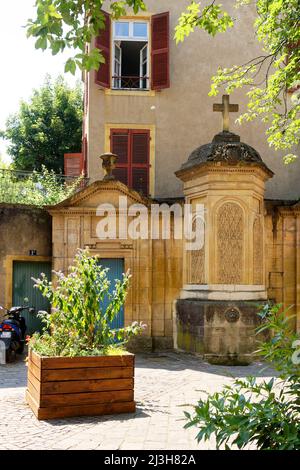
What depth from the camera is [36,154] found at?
26.0 m

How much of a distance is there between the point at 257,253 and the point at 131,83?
705 cm

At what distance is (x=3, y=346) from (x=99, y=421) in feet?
15.9

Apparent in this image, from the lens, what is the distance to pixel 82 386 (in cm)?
614

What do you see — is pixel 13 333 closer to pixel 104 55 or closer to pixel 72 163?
pixel 104 55

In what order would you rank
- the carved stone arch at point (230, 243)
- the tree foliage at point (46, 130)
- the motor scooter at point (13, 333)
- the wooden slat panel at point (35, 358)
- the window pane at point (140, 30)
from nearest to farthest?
the wooden slat panel at point (35, 358)
the motor scooter at point (13, 333)
the carved stone arch at point (230, 243)
the window pane at point (140, 30)
the tree foliage at point (46, 130)

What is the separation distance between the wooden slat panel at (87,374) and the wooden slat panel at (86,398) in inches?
6.8

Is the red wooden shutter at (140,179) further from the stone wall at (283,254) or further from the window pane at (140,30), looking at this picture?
the stone wall at (283,254)

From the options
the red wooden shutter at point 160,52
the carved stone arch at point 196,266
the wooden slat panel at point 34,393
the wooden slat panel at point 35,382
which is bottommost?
the wooden slat panel at point 34,393

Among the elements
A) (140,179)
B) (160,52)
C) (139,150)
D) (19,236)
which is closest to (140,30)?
(160,52)

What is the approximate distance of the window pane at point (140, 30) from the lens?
1591 centimetres

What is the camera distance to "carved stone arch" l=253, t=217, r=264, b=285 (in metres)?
11.3

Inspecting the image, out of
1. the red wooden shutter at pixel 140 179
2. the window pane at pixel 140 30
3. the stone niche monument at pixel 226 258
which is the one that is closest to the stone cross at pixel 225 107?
the stone niche monument at pixel 226 258
